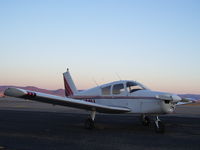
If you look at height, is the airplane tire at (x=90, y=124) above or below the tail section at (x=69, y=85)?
below

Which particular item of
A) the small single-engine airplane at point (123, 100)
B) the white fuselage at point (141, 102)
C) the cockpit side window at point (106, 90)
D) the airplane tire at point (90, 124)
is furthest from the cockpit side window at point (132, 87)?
the airplane tire at point (90, 124)

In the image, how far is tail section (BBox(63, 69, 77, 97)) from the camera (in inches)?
657

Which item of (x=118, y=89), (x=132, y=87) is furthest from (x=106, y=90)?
(x=132, y=87)

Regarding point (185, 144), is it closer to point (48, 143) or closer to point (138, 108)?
point (138, 108)

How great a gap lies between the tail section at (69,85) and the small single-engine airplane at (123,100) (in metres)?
2.96

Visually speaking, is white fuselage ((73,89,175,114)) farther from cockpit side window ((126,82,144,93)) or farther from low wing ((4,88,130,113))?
low wing ((4,88,130,113))

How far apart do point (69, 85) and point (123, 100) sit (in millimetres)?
6020

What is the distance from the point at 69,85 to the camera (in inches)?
667

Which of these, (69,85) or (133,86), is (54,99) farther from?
(69,85)

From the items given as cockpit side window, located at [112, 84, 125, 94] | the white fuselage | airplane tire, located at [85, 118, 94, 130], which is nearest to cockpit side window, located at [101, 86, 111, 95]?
the white fuselage

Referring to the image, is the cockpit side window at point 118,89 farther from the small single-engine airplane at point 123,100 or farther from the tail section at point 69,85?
the tail section at point 69,85

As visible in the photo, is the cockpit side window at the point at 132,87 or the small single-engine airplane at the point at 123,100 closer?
the small single-engine airplane at the point at 123,100

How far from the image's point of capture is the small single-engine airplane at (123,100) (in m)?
10.1

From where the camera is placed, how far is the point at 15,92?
8.62 metres
